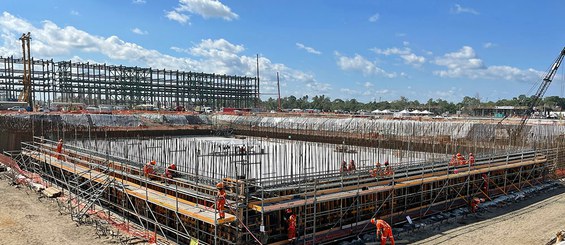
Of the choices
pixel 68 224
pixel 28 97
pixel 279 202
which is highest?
pixel 28 97

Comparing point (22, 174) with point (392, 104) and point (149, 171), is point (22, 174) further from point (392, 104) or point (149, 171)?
point (392, 104)

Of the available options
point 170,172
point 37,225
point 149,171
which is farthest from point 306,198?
point 37,225

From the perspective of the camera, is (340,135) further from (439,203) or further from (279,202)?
(279,202)

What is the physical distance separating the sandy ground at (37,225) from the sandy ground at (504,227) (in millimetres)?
10395

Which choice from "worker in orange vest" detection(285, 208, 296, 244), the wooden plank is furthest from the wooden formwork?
"worker in orange vest" detection(285, 208, 296, 244)

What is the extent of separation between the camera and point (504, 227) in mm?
13883

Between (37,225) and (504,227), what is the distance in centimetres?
1617

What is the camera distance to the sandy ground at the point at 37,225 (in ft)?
42.0

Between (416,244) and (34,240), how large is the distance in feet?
38.7

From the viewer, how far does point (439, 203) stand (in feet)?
52.2

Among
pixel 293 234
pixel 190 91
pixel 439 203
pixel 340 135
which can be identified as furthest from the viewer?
pixel 190 91

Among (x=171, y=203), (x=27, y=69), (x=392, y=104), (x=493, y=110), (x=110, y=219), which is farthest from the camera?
(x=392, y=104)

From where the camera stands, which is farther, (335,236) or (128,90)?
(128,90)

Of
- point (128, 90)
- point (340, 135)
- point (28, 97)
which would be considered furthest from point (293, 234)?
point (128, 90)
